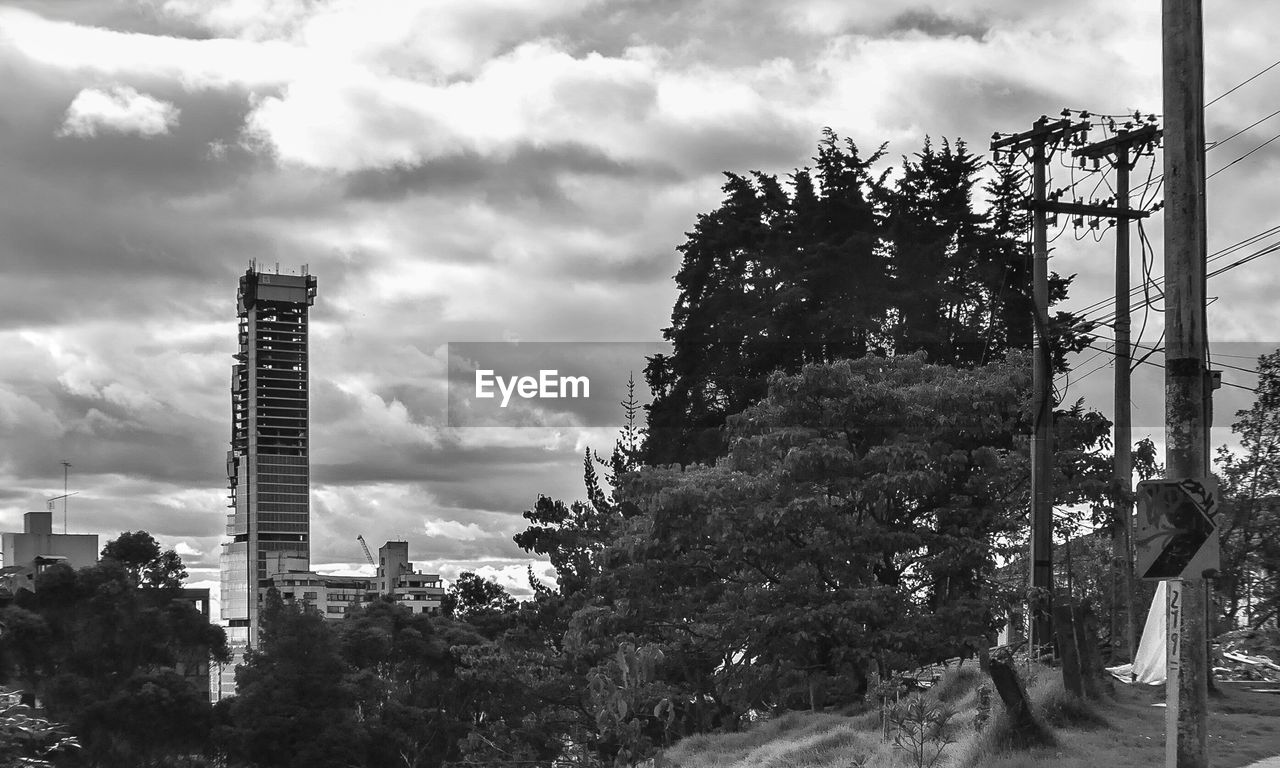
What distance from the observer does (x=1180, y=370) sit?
1163cm

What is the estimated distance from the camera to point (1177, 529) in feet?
34.9

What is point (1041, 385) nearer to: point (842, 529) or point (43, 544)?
point (842, 529)

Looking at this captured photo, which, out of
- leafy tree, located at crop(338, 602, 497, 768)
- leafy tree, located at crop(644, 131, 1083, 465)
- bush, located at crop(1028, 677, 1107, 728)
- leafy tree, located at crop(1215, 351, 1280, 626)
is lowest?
leafy tree, located at crop(338, 602, 497, 768)

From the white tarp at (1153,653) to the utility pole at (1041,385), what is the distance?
6243 mm

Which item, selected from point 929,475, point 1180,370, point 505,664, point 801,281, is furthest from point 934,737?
point 505,664

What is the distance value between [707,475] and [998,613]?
6.28 metres

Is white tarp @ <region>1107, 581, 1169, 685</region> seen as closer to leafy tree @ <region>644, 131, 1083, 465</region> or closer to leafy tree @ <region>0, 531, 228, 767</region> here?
leafy tree @ <region>644, 131, 1083, 465</region>

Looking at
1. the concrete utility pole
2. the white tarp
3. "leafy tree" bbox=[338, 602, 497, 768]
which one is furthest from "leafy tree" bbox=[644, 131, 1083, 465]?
the concrete utility pole

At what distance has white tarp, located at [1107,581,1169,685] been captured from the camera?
28.3m

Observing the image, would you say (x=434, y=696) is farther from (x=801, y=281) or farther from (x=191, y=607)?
(x=801, y=281)

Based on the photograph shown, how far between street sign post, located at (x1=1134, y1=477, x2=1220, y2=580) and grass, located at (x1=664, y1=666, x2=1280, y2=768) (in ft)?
21.0

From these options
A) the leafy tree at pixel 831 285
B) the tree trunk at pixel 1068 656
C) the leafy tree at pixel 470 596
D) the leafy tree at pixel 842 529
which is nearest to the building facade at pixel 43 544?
the leafy tree at pixel 470 596

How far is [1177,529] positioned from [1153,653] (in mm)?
19683

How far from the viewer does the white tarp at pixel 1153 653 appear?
28297 millimetres
